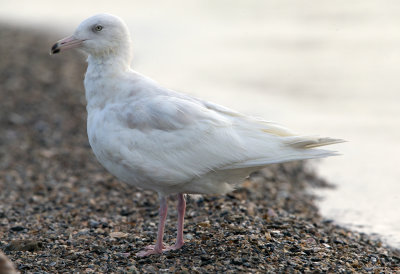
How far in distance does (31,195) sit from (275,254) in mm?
4257

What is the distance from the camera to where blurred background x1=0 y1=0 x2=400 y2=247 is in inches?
418

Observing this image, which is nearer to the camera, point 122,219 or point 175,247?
point 175,247

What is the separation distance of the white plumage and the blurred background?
290 cm

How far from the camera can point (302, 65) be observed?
18047 millimetres

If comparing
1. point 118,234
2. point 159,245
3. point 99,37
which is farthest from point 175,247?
point 99,37

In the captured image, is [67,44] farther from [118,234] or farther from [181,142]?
[118,234]

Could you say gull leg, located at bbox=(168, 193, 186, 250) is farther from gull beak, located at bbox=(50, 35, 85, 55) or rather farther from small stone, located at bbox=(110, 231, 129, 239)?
gull beak, located at bbox=(50, 35, 85, 55)

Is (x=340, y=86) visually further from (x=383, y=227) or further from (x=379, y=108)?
(x=383, y=227)

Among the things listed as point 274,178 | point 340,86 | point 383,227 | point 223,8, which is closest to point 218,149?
point 383,227

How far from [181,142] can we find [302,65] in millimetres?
12717

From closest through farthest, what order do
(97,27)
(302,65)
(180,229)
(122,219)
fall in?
(180,229), (97,27), (122,219), (302,65)

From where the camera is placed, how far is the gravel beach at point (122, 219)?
5.96 meters

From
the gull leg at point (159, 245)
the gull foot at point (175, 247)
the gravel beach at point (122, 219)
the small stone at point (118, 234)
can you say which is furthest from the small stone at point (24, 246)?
the gull foot at point (175, 247)

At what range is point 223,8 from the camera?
25.3 m
